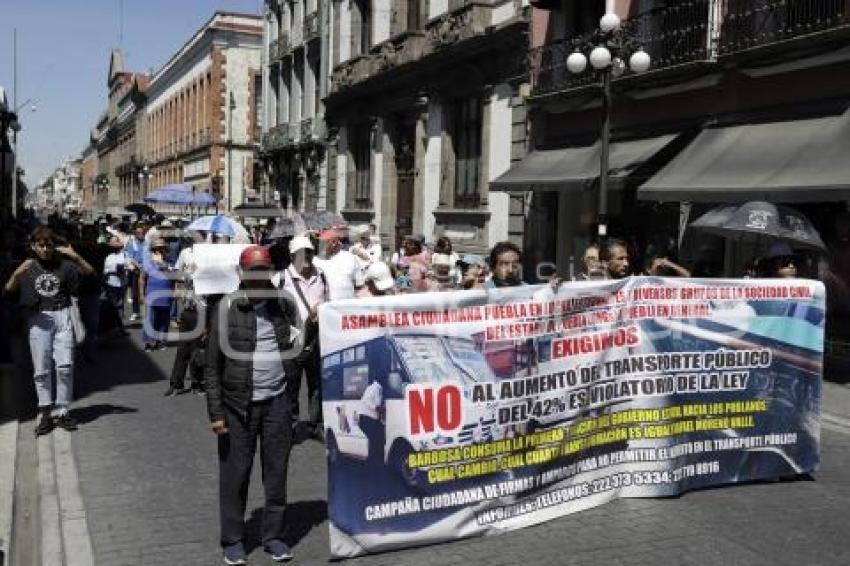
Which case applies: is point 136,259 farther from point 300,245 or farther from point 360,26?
point 360,26

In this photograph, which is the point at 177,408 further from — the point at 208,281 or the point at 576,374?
the point at 576,374

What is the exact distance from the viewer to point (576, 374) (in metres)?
5.74

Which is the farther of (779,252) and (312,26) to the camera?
(312,26)

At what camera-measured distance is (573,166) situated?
17484 millimetres

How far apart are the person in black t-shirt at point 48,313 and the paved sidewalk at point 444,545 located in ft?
1.58

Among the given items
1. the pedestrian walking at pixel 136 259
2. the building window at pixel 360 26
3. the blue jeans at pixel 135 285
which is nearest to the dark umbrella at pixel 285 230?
the pedestrian walking at pixel 136 259

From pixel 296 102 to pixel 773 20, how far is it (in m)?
28.1

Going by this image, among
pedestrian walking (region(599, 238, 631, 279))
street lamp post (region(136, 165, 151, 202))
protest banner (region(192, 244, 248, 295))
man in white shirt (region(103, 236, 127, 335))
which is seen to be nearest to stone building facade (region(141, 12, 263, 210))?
street lamp post (region(136, 165, 151, 202))

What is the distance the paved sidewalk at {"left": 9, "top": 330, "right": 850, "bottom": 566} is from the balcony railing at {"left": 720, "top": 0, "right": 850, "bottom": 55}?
7.40m

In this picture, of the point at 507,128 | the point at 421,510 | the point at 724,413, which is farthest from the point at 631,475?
the point at 507,128

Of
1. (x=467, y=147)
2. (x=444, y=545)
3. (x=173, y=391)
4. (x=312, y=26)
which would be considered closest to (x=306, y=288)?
(x=444, y=545)

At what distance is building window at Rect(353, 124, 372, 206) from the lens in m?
30.7

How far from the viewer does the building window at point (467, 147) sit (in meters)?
22.6

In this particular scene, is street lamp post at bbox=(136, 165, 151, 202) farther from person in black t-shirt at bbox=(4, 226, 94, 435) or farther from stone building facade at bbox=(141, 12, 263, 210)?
person in black t-shirt at bbox=(4, 226, 94, 435)
